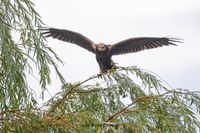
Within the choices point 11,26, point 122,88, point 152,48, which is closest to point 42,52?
point 11,26

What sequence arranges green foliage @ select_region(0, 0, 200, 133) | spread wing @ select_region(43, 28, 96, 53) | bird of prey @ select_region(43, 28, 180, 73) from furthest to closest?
spread wing @ select_region(43, 28, 96, 53), bird of prey @ select_region(43, 28, 180, 73), green foliage @ select_region(0, 0, 200, 133)

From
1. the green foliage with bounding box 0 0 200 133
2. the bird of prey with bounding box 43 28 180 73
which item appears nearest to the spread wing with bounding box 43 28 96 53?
the bird of prey with bounding box 43 28 180 73

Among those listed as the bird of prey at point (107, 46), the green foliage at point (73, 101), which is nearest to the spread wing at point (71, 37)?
the bird of prey at point (107, 46)

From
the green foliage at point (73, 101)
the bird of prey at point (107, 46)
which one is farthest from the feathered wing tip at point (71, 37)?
the green foliage at point (73, 101)

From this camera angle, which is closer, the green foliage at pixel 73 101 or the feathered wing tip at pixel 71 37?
the green foliage at pixel 73 101

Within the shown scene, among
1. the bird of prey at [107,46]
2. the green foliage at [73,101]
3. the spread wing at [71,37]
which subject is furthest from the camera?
the spread wing at [71,37]

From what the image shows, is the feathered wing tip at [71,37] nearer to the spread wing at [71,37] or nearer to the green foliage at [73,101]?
the spread wing at [71,37]

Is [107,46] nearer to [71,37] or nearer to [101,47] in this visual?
[101,47]

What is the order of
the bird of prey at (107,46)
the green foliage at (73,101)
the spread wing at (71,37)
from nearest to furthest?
1. the green foliage at (73,101)
2. the bird of prey at (107,46)
3. the spread wing at (71,37)

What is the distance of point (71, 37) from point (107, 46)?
657 mm

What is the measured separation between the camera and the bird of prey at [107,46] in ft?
22.6

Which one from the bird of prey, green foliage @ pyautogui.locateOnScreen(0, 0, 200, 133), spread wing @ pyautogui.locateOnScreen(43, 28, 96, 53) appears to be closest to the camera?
green foliage @ pyautogui.locateOnScreen(0, 0, 200, 133)

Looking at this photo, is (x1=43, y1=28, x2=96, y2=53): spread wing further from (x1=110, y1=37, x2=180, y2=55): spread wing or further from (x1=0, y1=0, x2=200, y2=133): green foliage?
(x1=0, y1=0, x2=200, y2=133): green foliage

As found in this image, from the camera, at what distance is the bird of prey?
22.6 feet
